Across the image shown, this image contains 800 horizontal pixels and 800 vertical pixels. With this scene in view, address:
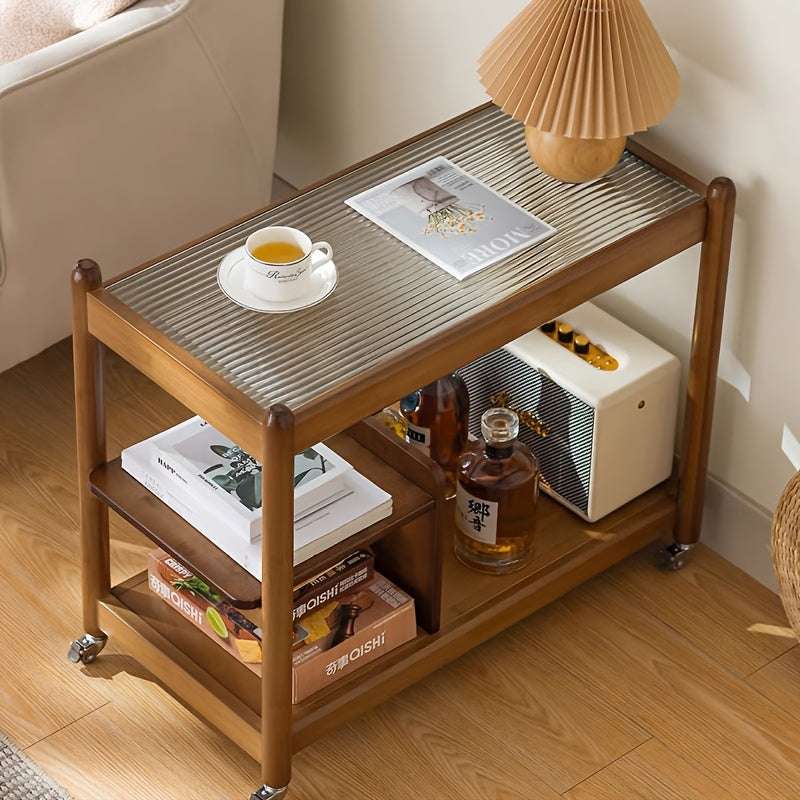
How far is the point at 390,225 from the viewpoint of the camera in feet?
5.32

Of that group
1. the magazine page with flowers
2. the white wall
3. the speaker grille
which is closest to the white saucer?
the magazine page with flowers

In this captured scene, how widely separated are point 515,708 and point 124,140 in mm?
884

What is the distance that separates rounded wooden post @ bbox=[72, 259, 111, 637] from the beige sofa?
0.34m

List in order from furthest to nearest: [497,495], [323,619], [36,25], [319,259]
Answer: [36,25] < [497,495] < [323,619] < [319,259]

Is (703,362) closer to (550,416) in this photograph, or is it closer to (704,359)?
(704,359)

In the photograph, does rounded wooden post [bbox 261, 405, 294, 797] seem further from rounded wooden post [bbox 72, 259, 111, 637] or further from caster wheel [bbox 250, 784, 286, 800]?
rounded wooden post [bbox 72, 259, 111, 637]

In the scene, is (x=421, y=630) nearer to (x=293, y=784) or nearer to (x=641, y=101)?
(x=293, y=784)

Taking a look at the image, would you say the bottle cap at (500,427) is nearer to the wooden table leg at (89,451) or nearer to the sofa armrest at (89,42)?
the wooden table leg at (89,451)

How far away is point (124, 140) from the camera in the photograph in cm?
195

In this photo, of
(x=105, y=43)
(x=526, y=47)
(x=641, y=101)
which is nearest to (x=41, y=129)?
(x=105, y=43)

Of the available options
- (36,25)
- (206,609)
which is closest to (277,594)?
(206,609)

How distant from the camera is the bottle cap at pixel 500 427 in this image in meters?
1.73

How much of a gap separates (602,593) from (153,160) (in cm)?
83

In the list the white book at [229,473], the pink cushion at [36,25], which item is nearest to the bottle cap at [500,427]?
the white book at [229,473]
